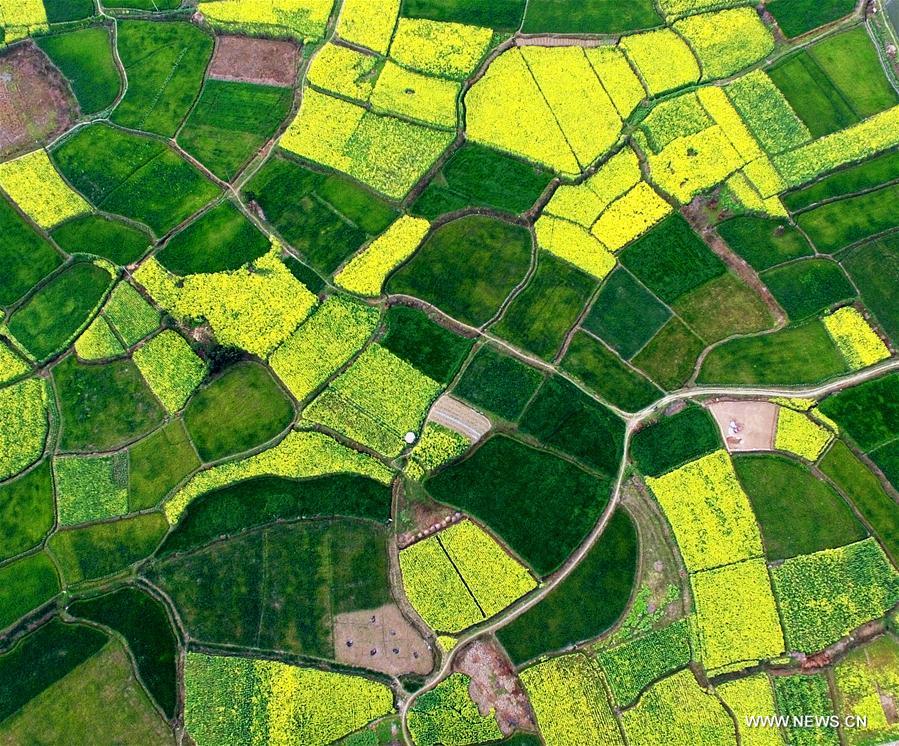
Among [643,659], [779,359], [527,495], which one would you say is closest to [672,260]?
[779,359]

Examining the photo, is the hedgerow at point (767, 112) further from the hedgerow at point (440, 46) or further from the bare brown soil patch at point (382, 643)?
the bare brown soil patch at point (382, 643)

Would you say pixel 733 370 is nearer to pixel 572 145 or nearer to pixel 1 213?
pixel 572 145

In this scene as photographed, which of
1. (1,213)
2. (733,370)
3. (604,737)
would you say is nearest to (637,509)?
(733,370)

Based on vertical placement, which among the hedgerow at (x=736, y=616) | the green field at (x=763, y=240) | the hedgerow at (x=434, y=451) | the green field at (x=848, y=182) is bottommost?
the hedgerow at (x=736, y=616)

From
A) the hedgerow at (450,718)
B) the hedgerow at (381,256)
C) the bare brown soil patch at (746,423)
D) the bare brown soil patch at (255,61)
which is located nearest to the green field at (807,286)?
the bare brown soil patch at (746,423)

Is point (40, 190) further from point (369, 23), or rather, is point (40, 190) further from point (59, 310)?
point (369, 23)

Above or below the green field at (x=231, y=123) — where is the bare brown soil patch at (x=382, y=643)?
below

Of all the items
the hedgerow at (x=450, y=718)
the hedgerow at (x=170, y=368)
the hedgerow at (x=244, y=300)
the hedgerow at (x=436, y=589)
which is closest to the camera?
the hedgerow at (x=450, y=718)
